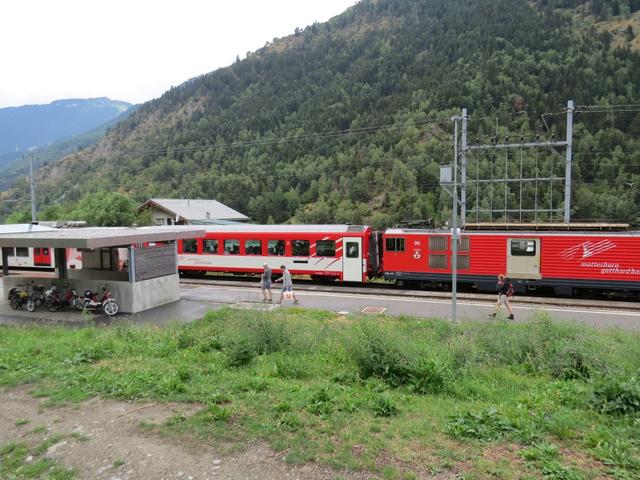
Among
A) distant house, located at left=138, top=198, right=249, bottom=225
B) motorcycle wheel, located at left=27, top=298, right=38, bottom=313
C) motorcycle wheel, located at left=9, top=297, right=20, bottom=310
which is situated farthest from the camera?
distant house, located at left=138, top=198, right=249, bottom=225

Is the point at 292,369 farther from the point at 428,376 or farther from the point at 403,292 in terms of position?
the point at 403,292

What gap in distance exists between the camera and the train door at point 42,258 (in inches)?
1346

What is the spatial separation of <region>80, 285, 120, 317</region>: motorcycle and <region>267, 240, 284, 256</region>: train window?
30.5 feet

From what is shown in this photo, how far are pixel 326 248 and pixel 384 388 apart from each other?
15694 millimetres

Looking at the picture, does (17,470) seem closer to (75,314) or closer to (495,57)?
(75,314)

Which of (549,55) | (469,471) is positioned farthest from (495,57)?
(469,471)

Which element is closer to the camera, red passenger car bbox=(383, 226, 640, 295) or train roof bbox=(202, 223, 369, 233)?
red passenger car bbox=(383, 226, 640, 295)

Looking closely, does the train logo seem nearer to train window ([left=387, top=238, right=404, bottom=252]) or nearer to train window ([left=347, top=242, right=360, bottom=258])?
train window ([left=387, top=238, right=404, bottom=252])

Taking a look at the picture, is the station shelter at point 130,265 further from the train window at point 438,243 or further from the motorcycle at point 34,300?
the train window at point 438,243

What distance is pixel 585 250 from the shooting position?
19766 millimetres

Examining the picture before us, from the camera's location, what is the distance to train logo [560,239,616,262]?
19406 mm

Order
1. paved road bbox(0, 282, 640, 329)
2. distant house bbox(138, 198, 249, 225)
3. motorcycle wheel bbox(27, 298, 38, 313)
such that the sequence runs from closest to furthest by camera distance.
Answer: paved road bbox(0, 282, 640, 329)
motorcycle wheel bbox(27, 298, 38, 313)
distant house bbox(138, 198, 249, 225)

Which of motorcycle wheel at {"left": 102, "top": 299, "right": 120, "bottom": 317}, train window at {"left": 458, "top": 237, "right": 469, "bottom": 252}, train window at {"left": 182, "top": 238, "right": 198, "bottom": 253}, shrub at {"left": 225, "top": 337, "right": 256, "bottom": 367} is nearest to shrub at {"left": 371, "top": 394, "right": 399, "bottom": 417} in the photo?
shrub at {"left": 225, "top": 337, "right": 256, "bottom": 367}

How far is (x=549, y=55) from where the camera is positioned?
83688mm
